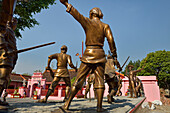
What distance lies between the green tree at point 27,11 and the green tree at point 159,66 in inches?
866

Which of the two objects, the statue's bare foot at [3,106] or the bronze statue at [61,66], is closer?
the statue's bare foot at [3,106]

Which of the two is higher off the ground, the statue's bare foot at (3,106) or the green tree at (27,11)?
the green tree at (27,11)

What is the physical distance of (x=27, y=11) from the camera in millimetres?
7387

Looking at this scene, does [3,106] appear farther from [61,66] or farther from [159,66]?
[159,66]

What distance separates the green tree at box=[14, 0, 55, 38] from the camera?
706 centimetres

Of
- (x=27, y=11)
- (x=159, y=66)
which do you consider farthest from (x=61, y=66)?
(x=159, y=66)

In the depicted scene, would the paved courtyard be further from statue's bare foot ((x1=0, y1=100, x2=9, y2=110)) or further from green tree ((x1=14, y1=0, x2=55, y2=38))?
green tree ((x1=14, y1=0, x2=55, y2=38))

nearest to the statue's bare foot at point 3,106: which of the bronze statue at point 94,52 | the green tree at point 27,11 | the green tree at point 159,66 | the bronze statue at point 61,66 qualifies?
the bronze statue at point 94,52

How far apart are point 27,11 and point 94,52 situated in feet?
21.9

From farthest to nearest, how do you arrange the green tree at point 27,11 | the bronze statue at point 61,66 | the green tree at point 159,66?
1. the green tree at point 159,66
2. the green tree at point 27,11
3. the bronze statue at point 61,66

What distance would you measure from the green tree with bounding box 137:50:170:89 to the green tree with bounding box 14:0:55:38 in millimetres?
22001

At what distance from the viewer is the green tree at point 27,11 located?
7.06 metres

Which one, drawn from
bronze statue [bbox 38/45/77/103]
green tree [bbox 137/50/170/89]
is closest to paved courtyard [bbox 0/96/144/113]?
bronze statue [bbox 38/45/77/103]

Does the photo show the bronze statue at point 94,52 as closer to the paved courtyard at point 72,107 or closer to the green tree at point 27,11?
the paved courtyard at point 72,107
